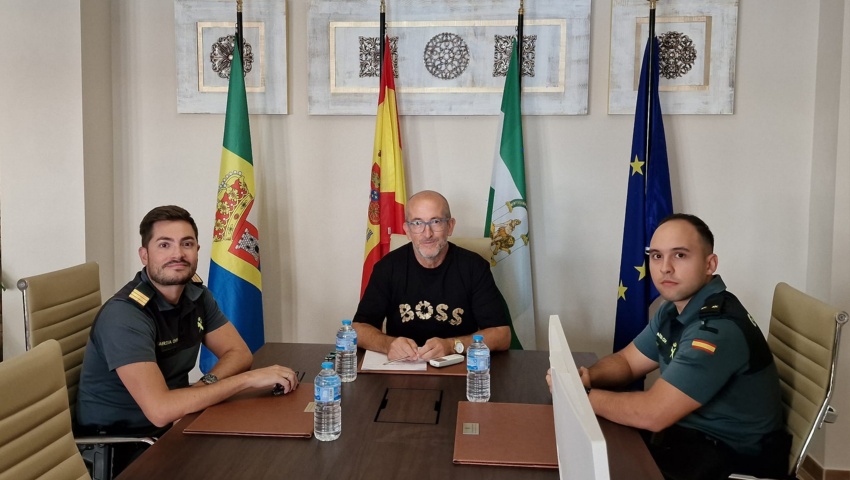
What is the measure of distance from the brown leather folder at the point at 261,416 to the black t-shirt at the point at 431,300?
84cm

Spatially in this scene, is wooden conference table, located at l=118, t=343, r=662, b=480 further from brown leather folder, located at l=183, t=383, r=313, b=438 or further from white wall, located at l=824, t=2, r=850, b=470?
white wall, located at l=824, t=2, r=850, b=470

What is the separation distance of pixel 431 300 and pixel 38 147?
7.04ft

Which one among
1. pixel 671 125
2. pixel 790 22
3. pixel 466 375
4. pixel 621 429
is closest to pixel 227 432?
pixel 466 375

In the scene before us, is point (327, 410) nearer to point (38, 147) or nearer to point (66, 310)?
point (66, 310)

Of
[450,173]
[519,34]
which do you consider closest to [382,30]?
[519,34]

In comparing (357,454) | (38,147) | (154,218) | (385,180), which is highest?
(38,147)

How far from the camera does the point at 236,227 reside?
3414mm

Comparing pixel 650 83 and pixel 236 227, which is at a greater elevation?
pixel 650 83

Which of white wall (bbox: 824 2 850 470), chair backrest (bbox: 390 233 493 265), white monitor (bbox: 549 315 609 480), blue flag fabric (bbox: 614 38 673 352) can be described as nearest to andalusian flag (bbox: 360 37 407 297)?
chair backrest (bbox: 390 233 493 265)

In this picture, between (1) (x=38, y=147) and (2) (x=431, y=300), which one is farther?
(1) (x=38, y=147)

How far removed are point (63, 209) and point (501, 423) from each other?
2691 mm

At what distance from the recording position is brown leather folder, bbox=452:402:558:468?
4.84 feet

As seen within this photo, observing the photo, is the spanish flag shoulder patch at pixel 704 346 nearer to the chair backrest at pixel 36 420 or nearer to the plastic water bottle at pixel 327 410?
the plastic water bottle at pixel 327 410

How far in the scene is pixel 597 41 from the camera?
3436 mm
